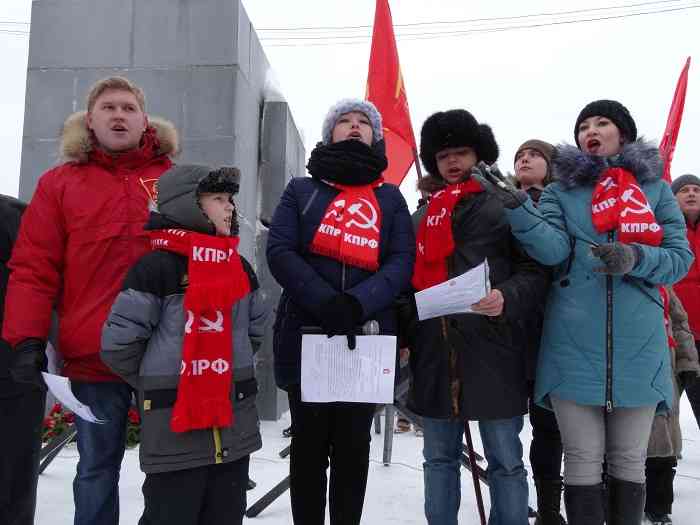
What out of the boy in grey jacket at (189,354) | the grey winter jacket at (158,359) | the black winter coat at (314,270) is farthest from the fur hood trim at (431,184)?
the grey winter jacket at (158,359)

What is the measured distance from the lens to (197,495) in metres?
1.89

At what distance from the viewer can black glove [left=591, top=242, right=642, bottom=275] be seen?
199 centimetres

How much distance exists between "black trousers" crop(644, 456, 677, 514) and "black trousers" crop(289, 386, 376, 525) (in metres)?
1.71

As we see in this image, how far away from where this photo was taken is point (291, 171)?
5.75 metres

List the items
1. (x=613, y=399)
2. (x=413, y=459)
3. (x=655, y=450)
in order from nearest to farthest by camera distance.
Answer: (x=613, y=399) → (x=655, y=450) → (x=413, y=459)

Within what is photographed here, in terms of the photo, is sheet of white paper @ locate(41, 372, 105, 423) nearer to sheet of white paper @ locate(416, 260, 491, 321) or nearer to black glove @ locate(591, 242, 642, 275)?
sheet of white paper @ locate(416, 260, 491, 321)

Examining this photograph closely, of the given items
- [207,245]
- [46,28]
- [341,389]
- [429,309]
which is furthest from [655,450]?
[46,28]

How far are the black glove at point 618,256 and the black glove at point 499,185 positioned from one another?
32cm

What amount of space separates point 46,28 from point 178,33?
986 millimetres

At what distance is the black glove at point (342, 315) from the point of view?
205 cm

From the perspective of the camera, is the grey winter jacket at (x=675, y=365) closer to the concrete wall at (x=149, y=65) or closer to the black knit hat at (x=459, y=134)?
the black knit hat at (x=459, y=134)

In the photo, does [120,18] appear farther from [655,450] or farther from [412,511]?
[655,450]

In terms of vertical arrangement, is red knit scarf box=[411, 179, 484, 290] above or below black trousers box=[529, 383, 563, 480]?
above

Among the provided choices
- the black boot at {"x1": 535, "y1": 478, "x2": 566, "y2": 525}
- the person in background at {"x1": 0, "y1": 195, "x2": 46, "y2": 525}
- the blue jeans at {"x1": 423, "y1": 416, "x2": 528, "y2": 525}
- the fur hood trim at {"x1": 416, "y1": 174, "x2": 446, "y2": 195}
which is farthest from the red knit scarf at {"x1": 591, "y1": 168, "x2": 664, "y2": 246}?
the person in background at {"x1": 0, "y1": 195, "x2": 46, "y2": 525}
